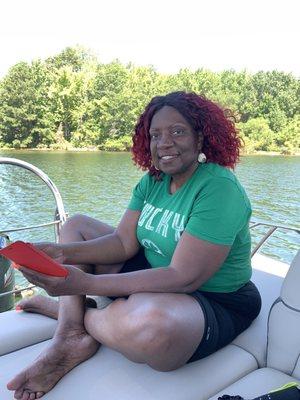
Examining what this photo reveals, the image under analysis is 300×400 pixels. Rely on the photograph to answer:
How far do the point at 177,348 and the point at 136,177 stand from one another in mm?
19457

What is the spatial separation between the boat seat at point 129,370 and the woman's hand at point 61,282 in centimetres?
25

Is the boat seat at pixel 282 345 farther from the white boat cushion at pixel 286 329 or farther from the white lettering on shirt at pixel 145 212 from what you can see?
the white lettering on shirt at pixel 145 212

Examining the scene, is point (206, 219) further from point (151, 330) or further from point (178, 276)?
point (151, 330)

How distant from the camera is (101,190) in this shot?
1820 cm

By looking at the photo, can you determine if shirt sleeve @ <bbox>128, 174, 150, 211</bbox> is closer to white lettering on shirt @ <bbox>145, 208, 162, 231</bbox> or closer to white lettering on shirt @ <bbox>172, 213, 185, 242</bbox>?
white lettering on shirt @ <bbox>145, 208, 162, 231</bbox>

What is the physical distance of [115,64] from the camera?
32.0m

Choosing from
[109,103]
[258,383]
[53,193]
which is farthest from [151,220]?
[109,103]

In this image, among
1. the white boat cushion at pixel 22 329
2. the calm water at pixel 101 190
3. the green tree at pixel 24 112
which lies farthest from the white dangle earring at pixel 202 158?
the green tree at pixel 24 112

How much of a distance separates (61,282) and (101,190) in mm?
16970

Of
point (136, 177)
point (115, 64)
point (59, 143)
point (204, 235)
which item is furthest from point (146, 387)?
point (115, 64)

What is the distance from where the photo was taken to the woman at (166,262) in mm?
1346

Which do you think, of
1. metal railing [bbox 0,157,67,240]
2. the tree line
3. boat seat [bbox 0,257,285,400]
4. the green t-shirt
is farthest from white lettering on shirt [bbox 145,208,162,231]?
the tree line

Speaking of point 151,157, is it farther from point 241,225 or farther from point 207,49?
point 207,49

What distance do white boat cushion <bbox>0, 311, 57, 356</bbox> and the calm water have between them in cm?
475
